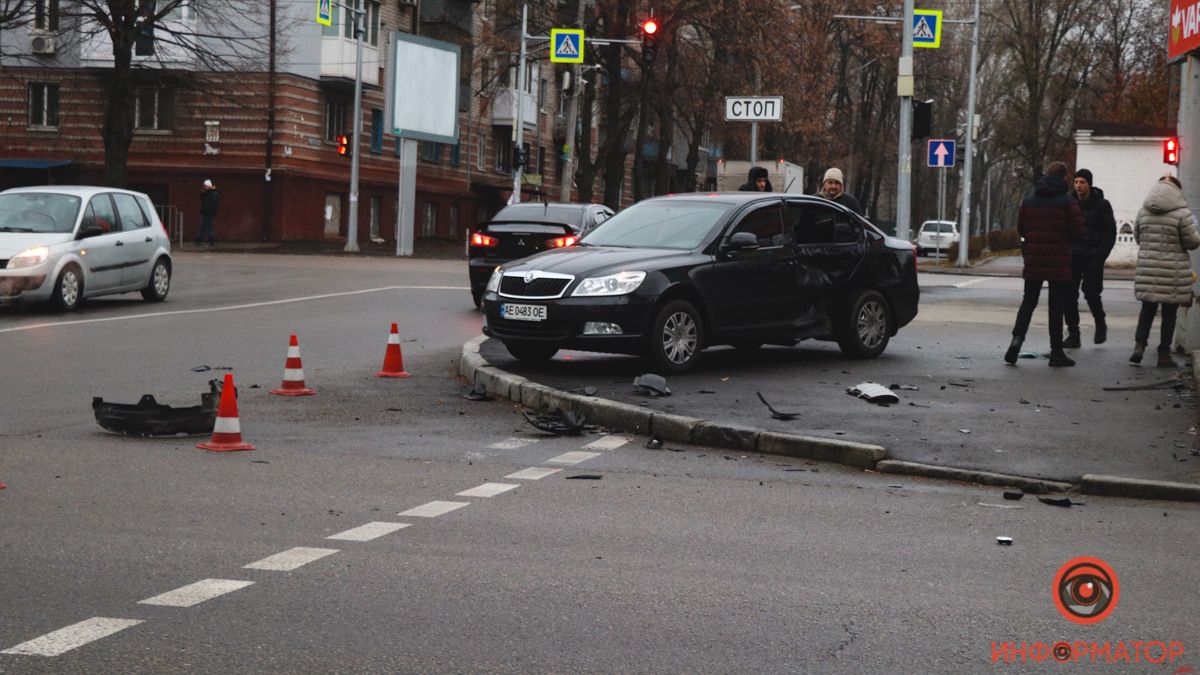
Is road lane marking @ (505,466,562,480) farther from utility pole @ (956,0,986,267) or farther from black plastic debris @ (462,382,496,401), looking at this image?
utility pole @ (956,0,986,267)

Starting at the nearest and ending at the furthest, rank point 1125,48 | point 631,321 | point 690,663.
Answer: point 690,663 < point 631,321 < point 1125,48

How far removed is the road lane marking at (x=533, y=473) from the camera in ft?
29.4

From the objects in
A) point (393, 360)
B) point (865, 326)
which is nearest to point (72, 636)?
point (393, 360)

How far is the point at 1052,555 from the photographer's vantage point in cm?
703

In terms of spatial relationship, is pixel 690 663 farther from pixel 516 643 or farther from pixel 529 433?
pixel 529 433

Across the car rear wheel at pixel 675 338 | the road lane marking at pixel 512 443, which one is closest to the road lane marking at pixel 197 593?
the road lane marking at pixel 512 443

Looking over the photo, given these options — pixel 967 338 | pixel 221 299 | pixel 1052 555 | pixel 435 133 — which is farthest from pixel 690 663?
pixel 435 133

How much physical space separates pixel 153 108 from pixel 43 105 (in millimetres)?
4162

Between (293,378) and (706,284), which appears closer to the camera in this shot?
(293,378)

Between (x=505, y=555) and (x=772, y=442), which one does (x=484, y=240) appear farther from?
(x=505, y=555)

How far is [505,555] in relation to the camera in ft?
21.9

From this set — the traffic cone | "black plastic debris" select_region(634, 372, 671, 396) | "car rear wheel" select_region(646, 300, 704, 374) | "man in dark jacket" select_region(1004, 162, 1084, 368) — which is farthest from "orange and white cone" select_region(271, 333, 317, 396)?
"man in dark jacket" select_region(1004, 162, 1084, 368)

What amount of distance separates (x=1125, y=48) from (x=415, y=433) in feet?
211

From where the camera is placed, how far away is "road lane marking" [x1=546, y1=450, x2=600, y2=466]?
9620 mm
